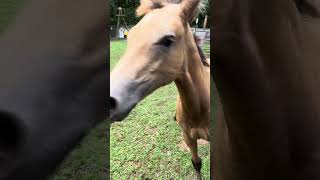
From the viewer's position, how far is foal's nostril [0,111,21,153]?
10.9 inches

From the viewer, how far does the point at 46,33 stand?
1.07 feet

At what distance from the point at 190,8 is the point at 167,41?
0.10 metres

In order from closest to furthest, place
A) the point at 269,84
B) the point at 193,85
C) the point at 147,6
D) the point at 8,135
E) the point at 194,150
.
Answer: the point at 8,135 → the point at 269,84 → the point at 147,6 → the point at 193,85 → the point at 194,150

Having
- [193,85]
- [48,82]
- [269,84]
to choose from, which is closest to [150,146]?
[193,85]

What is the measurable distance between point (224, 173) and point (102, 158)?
0.91 ft

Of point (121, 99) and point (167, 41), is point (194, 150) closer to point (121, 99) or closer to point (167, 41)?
point (167, 41)

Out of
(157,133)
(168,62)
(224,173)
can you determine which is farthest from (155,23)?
(157,133)

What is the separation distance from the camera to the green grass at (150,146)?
4.41 ft

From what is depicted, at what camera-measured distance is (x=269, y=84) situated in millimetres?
511

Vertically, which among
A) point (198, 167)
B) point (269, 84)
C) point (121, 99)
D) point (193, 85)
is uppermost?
point (269, 84)

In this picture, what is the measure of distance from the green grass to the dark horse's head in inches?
35.3

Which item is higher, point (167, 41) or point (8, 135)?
point (8, 135)

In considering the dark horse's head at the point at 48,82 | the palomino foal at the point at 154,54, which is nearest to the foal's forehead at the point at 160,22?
the palomino foal at the point at 154,54

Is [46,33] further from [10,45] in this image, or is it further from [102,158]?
[102,158]
